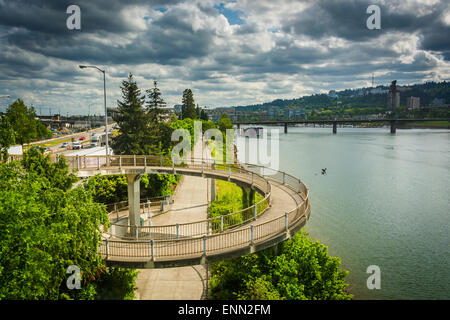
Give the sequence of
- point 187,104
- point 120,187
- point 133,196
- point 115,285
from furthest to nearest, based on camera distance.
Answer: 1. point 187,104
2. point 120,187
3. point 133,196
4. point 115,285

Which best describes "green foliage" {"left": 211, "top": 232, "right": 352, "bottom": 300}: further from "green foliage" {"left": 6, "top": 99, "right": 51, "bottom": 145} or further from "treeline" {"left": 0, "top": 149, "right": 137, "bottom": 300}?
"green foliage" {"left": 6, "top": 99, "right": 51, "bottom": 145}

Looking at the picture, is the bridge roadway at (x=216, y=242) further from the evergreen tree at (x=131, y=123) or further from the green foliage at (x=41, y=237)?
the evergreen tree at (x=131, y=123)

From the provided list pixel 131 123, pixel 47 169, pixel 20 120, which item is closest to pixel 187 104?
pixel 20 120

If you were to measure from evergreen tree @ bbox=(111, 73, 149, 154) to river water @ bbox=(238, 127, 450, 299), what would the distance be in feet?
64.9

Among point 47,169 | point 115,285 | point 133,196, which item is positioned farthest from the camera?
point 133,196

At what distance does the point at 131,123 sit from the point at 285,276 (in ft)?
89.5

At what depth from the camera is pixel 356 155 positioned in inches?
2953

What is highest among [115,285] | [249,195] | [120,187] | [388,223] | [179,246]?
[249,195]

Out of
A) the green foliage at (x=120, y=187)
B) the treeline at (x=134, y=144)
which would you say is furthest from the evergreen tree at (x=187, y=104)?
the green foliage at (x=120, y=187)

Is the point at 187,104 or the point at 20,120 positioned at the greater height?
the point at 187,104

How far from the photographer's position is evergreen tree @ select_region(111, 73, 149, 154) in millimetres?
34406

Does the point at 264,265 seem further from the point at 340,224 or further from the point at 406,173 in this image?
the point at 406,173

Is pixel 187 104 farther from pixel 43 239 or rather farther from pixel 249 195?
pixel 43 239

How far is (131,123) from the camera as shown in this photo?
116ft
